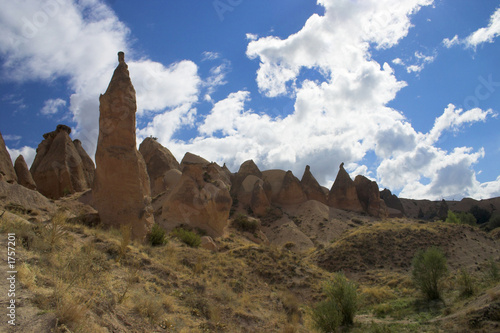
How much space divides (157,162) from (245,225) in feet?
48.4

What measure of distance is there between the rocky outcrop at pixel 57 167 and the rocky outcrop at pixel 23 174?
248 centimetres

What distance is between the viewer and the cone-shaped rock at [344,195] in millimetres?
48556

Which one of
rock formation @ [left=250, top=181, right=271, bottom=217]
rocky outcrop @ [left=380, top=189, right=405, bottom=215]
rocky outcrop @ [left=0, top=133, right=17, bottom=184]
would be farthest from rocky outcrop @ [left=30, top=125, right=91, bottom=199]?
rocky outcrop @ [left=380, top=189, right=405, bottom=215]

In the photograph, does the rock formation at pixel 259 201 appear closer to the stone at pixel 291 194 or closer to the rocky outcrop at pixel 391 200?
the stone at pixel 291 194

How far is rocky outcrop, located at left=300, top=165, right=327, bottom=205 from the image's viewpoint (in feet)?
162

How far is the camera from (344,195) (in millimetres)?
49156

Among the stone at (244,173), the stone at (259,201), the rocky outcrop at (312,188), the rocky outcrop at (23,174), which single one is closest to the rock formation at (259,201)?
the stone at (259,201)

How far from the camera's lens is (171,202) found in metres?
27.6

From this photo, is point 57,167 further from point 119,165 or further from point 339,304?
point 339,304

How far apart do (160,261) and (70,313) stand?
25.8 feet

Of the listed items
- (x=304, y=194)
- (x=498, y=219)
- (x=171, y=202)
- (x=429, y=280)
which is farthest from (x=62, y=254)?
(x=498, y=219)

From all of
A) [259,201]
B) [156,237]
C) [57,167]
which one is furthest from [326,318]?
[259,201]

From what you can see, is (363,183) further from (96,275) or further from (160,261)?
(96,275)

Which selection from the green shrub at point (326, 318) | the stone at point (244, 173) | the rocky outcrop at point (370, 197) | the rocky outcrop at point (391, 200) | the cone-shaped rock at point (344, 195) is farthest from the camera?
the rocky outcrop at point (391, 200)
